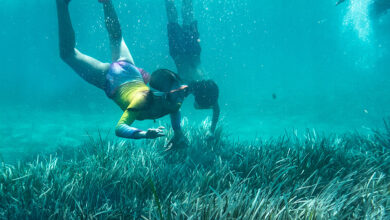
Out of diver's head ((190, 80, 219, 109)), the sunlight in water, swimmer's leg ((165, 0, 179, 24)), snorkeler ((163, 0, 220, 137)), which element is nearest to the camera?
diver's head ((190, 80, 219, 109))

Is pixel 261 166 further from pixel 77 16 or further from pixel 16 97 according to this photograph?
pixel 77 16

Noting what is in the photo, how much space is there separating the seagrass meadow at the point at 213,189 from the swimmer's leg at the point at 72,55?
1.56m

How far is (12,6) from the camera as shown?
3141cm

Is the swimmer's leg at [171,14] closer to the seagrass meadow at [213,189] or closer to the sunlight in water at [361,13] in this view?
the seagrass meadow at [213,189]

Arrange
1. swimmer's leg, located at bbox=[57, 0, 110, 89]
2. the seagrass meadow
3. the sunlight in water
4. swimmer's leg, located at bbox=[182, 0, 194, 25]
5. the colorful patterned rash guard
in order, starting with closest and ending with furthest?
the seagrass meadow → the colorful patterned rash guard → swimmer's leg, located at bbox=[57, 0, 110, 89] → swimmer's leg, located at bbox=[182, 0, 194, 25] → the sunlight in water

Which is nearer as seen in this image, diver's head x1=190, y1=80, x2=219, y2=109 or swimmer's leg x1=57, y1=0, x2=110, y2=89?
swimmer's leg x1=57, y1=0, x2=110, y2=89

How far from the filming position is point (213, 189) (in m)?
2.19

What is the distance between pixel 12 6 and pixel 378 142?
4319 centimetres

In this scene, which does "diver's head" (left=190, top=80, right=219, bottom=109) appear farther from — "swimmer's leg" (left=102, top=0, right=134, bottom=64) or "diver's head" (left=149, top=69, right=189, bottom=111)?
"swimmer's leg" (left=102, top=0, right=134, bottom=64)

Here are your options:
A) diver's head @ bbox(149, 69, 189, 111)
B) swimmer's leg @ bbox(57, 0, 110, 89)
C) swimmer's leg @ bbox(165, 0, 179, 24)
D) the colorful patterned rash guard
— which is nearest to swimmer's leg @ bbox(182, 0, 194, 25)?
swimmer's leg @ bbox(165, 0, 179, 24)

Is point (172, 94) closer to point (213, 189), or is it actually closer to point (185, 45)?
point (213, 189)

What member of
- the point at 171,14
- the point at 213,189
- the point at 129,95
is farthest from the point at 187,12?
the point at 213,189

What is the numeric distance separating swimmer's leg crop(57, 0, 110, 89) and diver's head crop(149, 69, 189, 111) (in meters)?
1.67

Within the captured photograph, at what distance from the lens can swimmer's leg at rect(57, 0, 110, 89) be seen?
4285mm
